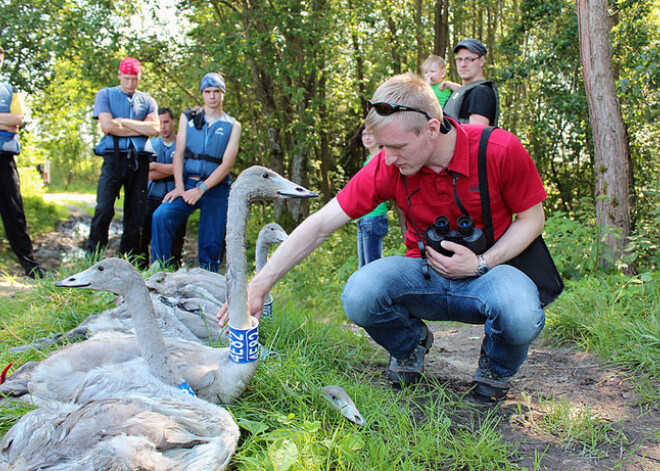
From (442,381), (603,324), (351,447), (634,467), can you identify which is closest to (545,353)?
(603,324)

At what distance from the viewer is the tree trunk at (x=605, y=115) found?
19.8ft

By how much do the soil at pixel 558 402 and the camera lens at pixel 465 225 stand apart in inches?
39.3

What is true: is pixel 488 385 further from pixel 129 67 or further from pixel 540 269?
pixel 129 67

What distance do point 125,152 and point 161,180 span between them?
3.31 feet

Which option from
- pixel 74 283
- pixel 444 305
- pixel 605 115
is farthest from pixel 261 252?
pixel 605 115

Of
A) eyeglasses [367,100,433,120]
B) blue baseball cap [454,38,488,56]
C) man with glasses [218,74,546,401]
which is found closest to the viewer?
eyeglasses [367,100,433,120]

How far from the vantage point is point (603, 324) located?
164 inches

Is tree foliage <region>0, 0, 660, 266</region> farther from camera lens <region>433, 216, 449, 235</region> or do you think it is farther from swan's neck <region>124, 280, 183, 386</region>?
swan's neck <region>124, 280, 183, 386</region>

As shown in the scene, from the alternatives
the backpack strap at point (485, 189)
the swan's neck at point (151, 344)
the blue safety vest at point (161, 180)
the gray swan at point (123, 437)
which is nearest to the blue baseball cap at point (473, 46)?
the backpack strap at point (485, 189)

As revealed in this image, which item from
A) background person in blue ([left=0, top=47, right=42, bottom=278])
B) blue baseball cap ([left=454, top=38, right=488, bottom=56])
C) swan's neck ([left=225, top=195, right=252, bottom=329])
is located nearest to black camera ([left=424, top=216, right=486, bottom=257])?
swan's neck ([left=225, top=195, right=252, bottom=329])

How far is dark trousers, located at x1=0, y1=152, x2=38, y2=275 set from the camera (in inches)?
226

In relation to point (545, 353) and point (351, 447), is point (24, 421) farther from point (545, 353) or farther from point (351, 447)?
point (545, 353)

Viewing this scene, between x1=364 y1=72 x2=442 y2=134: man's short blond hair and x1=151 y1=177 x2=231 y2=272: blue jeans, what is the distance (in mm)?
3517

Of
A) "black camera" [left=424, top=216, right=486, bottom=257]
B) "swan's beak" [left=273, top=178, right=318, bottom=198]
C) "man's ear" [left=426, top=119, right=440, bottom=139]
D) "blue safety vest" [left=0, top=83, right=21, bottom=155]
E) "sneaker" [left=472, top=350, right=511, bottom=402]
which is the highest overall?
"blue safety vest" [left=0, top=83, right=21, bottom=155]
